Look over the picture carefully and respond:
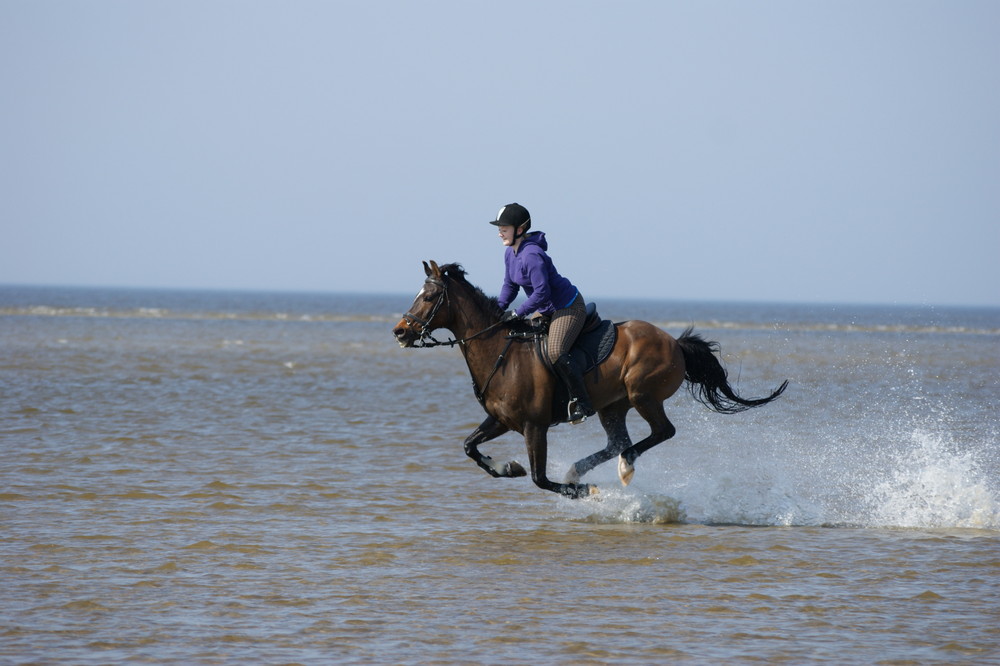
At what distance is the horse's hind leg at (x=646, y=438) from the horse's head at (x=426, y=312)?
2.10 m

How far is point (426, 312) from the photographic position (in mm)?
10250

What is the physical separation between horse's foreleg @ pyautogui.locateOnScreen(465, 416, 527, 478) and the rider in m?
0.71

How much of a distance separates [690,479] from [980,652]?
19.7 feet

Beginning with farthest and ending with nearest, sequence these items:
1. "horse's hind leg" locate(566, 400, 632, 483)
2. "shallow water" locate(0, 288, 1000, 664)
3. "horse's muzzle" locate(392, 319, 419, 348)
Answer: "horse's hind leg" locate(566, 400, 632, 483) → "horse's muzzle" locate(392, 319, 419, 348) → "shallow water" locate(0, 288, 1000, 664)

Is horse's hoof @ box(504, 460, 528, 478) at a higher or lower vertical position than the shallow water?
higher

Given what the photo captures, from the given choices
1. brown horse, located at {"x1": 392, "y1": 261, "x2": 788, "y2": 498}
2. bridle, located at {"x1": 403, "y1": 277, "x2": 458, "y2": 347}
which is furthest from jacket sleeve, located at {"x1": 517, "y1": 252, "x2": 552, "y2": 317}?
bridle, located at {"x1": 403, "y1": 277, "x2": 458, "y2": 347}

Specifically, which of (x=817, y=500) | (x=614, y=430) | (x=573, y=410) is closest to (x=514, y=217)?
(x=573, y=410)

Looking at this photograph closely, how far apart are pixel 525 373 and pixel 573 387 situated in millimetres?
456

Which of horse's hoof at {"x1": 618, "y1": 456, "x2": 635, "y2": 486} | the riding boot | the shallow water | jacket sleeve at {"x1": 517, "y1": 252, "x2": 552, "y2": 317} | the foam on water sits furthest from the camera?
horse's hoof at {"x1": 618, "y1": 456, "x2": 635, "y2": 486}

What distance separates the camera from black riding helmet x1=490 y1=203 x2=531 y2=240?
10.3 meters

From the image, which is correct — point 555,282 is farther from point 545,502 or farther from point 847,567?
point 847,567

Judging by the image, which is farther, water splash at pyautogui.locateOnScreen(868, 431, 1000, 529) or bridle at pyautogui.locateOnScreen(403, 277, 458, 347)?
water splash at pyautogui.locateOnScreen(868, 431, 1000, 529)

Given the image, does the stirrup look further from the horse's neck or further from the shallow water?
the shallow water

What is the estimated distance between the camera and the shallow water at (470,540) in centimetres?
662
